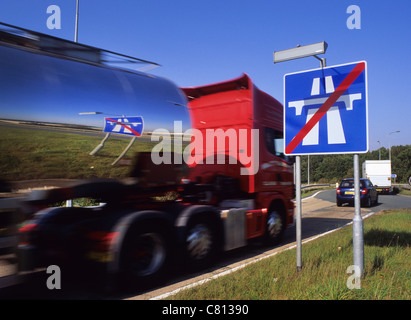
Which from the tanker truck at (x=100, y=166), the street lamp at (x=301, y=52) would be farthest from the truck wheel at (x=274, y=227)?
the street lamp at (x=301, y=52)

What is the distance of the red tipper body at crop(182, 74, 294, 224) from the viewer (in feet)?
22.2

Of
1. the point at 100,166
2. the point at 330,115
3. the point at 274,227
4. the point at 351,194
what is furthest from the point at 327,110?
the point at 351,194

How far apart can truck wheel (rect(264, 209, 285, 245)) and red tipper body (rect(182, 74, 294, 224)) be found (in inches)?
17.7

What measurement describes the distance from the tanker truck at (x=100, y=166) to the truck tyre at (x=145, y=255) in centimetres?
1

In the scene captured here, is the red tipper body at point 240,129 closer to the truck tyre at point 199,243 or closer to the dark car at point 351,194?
the truck tyre at point 199,243

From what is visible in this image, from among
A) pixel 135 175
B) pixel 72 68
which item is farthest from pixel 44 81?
pixel 135 175

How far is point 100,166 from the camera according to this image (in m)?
4.22

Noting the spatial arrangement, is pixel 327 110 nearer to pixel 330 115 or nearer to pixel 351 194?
pixel 330 115

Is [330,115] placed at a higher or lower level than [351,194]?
higher

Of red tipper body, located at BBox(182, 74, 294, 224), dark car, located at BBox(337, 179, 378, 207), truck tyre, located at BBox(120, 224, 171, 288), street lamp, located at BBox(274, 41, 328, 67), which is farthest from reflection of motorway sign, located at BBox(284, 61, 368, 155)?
dark car, located at BBox(337, 179, 378, 207)

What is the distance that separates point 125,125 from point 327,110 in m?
2.82

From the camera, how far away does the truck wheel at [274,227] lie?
742 cm

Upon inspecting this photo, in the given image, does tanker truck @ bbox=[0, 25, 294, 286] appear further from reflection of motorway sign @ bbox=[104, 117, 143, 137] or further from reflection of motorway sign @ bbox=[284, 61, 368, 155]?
reflection of motorway sign @ bbox=[284, 61, 368, 155]
